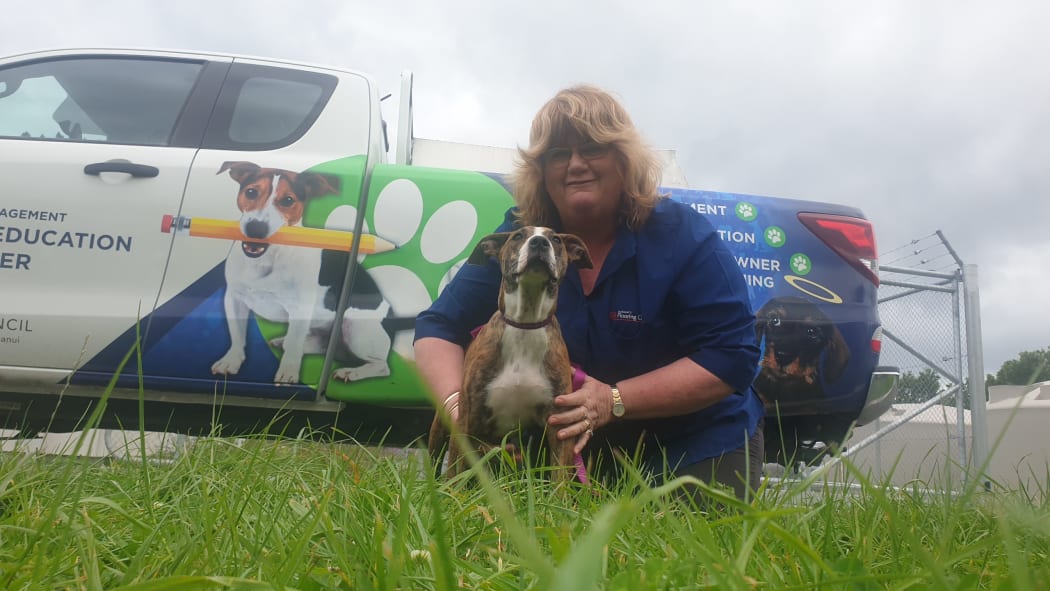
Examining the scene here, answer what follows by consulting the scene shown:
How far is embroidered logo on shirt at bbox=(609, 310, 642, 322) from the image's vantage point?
220cm

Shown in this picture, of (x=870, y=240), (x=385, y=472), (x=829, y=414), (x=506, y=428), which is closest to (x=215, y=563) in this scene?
(x=385, y=472)

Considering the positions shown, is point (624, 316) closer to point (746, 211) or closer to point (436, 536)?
point (746, 211)

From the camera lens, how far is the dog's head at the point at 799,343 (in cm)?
276

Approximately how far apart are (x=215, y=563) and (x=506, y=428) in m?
1.31

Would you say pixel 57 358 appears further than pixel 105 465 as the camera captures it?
Yes

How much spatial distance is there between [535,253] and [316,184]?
46.3 inches

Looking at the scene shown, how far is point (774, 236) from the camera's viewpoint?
289 centimetres

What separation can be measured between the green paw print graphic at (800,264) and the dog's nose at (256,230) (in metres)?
2.19

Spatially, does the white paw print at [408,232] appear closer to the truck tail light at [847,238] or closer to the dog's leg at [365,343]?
the dog's leg at [365,343]

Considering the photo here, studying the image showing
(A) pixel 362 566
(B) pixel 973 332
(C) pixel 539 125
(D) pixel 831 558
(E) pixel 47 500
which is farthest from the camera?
(B) pixel 973 332

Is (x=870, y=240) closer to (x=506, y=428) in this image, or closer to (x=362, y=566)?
→ (x=506, y=428)

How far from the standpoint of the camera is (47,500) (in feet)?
3.93

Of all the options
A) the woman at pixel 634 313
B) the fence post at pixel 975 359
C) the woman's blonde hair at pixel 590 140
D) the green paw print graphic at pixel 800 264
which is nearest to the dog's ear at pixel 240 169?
the woman at pixel 634 313

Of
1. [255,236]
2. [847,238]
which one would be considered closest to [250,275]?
[255,236]
